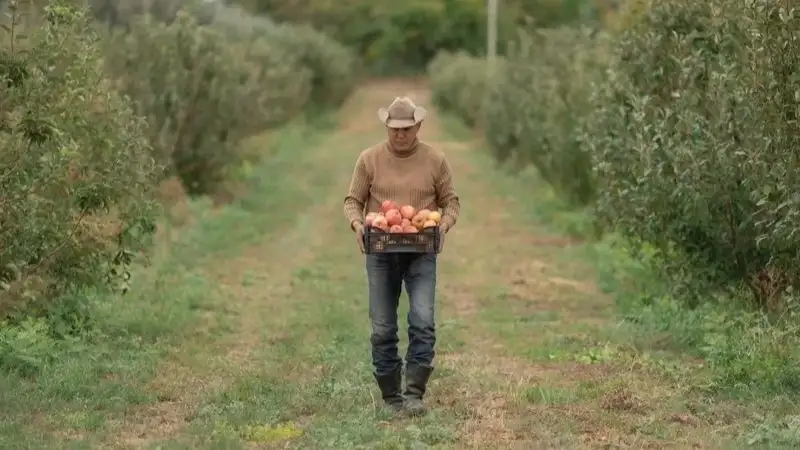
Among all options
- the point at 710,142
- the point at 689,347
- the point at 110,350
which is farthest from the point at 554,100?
the point at 110,350

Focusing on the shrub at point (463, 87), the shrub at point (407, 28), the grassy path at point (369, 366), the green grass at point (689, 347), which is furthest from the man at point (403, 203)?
the shrub at point (407, 28)

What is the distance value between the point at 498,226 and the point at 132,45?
19.8ft

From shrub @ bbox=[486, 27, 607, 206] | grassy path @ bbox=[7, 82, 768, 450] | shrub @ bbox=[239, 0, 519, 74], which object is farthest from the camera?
shrub @ bbox=[239, 0, 519, 74]

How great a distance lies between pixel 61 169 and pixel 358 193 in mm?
2263

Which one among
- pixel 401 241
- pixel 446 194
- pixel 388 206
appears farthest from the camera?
pixel 446 194

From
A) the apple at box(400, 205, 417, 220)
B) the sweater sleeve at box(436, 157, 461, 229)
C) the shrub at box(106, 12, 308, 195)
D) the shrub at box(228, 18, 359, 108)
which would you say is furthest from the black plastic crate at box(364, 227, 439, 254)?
the shrub at box(228, 18, 359, 108)

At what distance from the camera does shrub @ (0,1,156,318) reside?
8.02m

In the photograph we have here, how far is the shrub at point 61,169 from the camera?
8.02 meters

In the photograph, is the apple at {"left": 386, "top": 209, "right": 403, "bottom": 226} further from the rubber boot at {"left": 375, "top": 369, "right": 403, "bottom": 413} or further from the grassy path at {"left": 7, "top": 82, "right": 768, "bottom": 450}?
the grassy path at {"left": 7, "top": 82, "right": 768, "bottom": 450}

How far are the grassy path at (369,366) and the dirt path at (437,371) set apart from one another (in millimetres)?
16

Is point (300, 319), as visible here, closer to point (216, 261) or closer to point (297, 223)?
point (216, 261)

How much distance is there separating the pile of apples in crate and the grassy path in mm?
1125

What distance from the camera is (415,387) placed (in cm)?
772

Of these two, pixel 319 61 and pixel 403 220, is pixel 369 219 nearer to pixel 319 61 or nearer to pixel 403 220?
pixel 403 220
